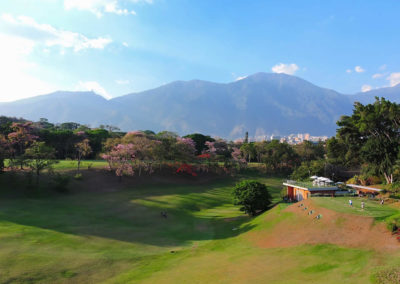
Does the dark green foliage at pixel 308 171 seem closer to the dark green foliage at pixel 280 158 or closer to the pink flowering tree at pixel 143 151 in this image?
the dark green foliage at pixel 280 158

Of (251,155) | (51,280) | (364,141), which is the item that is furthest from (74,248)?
(251,155)

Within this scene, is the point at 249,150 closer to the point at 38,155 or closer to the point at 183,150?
the point at 183,150

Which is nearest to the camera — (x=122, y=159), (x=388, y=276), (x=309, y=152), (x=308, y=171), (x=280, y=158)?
(x=388, y=276)

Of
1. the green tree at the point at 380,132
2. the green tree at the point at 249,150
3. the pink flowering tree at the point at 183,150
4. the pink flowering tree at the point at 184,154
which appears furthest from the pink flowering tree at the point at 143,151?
the green tree at the point at 380,132

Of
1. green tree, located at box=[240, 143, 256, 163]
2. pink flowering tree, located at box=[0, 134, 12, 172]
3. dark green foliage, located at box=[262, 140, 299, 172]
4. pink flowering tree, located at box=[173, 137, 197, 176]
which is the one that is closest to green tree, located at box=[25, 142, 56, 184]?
pink flowering tree, located at box=[0, 134, 12, 172]

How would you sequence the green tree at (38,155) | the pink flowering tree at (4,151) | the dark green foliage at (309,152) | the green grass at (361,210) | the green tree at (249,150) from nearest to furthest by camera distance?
the green grass at (361,210)
the pink flowering tree at (4,151)
the green tree at (38,155)
the dark green foliage at (309,152)
the green tree at (249,150)

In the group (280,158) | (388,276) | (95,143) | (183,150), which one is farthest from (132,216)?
(280,158)

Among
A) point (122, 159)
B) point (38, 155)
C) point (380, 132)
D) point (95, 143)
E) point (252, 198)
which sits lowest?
point (252, 198)
